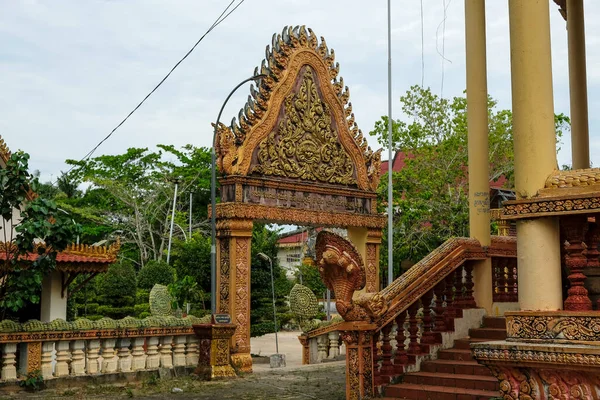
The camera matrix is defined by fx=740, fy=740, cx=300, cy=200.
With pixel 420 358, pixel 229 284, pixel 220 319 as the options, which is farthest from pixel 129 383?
pixel 420 358

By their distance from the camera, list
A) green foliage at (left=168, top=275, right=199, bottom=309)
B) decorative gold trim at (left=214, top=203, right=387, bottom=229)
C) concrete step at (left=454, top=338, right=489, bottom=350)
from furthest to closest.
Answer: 1. green foliage at (left=168, top=275, right=199, bottom=309)
2. decorative gold trim at (left=214, top=203, right=387, bottom=229)
3. concrete step at (left=454, top=338, right=489, bottom=350)

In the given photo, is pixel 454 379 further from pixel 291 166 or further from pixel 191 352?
pixel 291 166

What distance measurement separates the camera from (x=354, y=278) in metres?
8.06

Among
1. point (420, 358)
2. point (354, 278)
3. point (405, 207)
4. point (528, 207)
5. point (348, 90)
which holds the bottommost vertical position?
point (420, 358)

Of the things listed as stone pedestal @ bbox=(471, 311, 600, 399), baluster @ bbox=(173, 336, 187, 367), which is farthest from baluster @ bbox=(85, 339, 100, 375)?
stone pedestal @ bbox=(471, 311, 600, 399)

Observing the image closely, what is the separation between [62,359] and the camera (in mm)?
11984

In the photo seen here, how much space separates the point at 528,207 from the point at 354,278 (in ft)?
9.41

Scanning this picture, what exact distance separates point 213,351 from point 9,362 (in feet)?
12.5

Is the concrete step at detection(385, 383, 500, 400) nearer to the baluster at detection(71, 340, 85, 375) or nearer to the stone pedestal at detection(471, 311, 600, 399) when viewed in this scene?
the stone pedestal at detection(471, 311, 600, 399)

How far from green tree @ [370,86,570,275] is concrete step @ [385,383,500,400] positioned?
17.7 m

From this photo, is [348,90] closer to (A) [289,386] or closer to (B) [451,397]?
(A) [289,386]

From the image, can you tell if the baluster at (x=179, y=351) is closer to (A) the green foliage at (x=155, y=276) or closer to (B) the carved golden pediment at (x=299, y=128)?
(B) the carved golden pediment at (x=299, y=128)

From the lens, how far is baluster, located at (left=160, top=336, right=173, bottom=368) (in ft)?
44.2

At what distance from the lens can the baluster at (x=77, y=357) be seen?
476 inches
